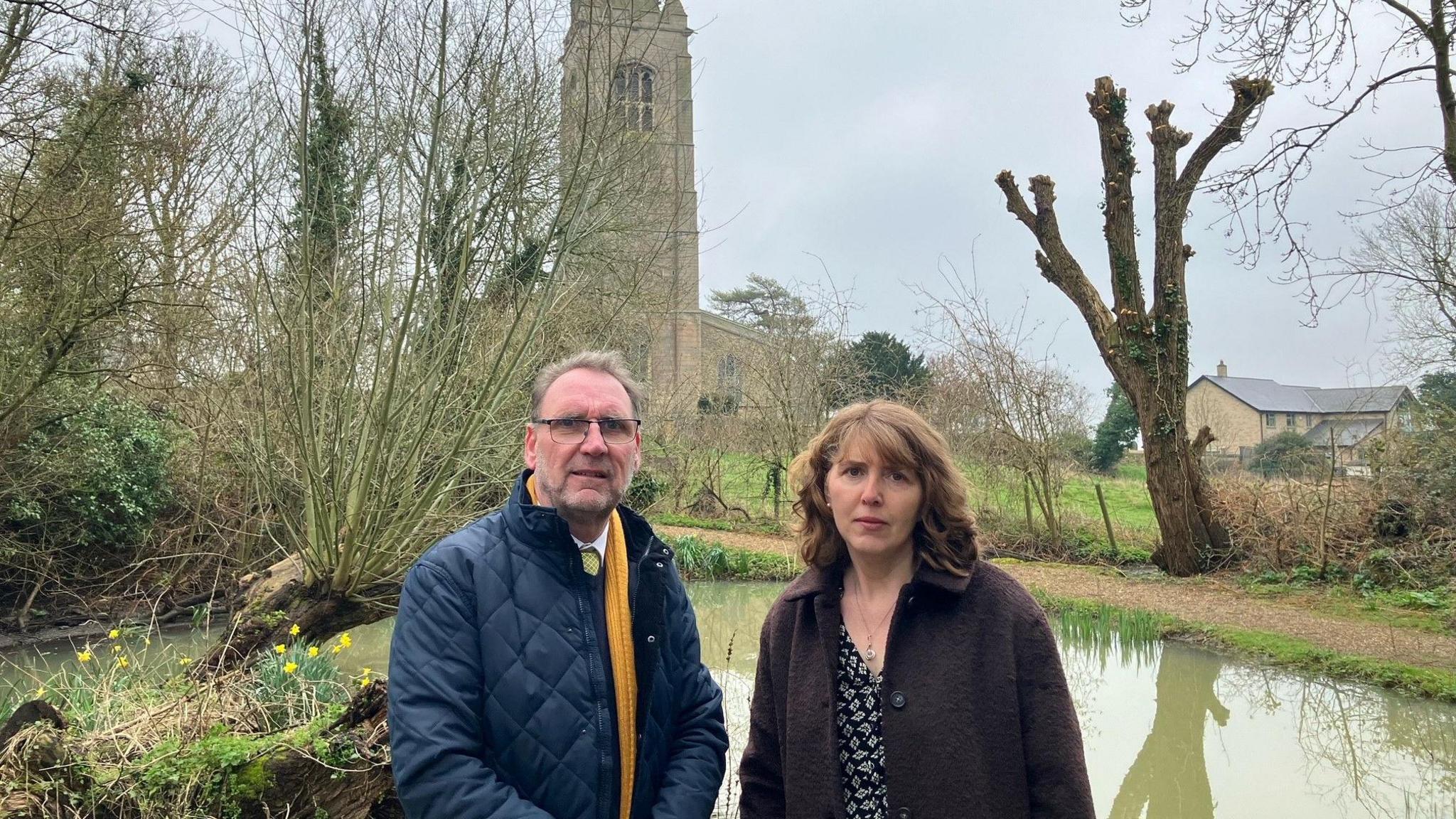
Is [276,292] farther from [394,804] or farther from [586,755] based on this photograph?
[586,755]

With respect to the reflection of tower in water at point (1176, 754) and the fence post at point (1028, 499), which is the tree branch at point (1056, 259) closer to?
the fence post at point (1028, 499)

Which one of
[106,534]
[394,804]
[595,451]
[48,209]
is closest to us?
[595,451]

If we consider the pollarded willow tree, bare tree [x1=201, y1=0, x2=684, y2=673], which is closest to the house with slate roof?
the pollarded willow tree

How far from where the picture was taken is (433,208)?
15.8 ft

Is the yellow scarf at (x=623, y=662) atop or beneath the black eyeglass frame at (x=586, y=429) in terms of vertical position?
beneath

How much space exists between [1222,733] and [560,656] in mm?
5744

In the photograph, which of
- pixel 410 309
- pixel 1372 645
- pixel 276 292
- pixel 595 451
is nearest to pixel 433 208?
pixel 410 309

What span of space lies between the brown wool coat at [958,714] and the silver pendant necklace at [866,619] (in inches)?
2.3

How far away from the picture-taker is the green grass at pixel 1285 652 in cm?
640

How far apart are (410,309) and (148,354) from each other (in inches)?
229

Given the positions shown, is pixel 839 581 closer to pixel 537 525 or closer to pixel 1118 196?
pixel 537 525

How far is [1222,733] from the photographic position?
18.8 feet

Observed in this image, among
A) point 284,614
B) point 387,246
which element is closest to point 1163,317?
point 387,246

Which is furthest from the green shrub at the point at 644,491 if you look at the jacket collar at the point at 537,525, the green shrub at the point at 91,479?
the jacket collar at the point at 537,525
